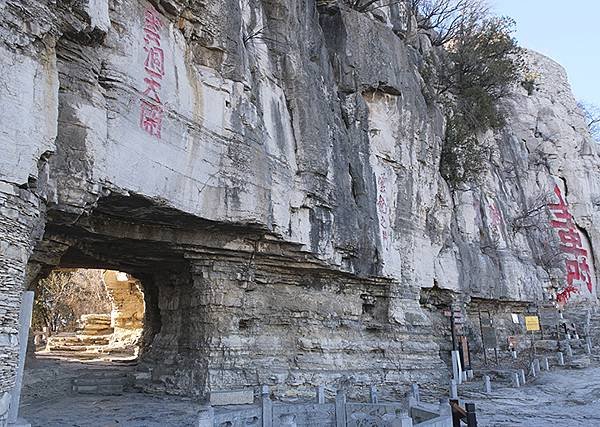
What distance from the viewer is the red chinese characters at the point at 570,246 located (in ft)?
78.9

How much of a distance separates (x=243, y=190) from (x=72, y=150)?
3.33 metres

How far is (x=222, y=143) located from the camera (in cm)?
952

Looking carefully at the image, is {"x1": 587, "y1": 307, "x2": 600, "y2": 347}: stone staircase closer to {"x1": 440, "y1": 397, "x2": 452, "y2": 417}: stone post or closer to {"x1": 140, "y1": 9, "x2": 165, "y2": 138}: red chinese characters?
{"x1": 440, "y1": 397, "x2": 452, "y2": 417}: stone post

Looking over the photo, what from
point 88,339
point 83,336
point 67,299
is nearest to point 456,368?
point 88,339

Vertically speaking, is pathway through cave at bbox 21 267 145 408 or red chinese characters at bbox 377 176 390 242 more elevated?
red chinese characters at bbox 377 176 390 242

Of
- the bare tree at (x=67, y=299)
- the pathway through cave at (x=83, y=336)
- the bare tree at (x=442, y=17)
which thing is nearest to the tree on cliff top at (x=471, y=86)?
the bare tree at (x=442, y=17)

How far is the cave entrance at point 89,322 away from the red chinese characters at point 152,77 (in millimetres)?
9694

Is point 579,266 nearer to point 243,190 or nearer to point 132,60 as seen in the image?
point 243,190

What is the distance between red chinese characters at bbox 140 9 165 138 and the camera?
324 inches

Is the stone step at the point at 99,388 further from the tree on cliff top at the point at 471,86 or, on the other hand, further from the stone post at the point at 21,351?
the tree on cliff top at the point at 471,86

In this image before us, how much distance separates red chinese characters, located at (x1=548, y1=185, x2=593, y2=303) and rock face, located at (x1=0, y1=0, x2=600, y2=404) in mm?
6625

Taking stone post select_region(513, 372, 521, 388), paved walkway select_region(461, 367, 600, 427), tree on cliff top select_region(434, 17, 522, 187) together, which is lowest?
paved walkway select_region(461, 367, 600, 427)

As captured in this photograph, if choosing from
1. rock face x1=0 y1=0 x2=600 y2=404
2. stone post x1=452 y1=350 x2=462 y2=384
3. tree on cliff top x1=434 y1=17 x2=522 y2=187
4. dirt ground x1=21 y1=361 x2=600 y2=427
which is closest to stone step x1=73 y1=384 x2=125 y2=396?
dirt ground x1=21 y1=361 x2=600 y2=427

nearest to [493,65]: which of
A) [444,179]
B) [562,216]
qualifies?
[444,179]
